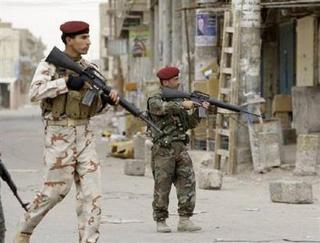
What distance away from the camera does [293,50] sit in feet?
72.6

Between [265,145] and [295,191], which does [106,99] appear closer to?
[295,191]

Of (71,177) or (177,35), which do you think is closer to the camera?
(71,177)

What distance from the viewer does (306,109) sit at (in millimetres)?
17609

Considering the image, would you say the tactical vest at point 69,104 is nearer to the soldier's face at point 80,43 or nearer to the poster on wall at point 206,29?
the soldier's face at point 80,43

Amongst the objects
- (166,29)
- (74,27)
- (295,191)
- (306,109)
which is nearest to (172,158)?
(74,27)

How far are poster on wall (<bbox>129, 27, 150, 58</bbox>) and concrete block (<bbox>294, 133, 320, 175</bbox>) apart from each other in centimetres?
2387

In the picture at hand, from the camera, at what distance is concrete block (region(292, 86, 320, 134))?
17328 mm

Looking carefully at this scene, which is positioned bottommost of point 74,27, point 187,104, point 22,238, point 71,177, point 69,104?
point 22,238

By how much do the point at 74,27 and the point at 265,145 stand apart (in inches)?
322

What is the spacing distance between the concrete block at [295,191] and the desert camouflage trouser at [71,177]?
4815 mm

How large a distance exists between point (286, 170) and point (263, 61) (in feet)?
34.2

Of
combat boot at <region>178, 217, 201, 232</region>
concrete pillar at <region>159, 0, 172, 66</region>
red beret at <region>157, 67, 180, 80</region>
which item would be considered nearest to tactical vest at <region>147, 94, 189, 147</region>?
red beret at <region>157, 67, 180, 80</region>

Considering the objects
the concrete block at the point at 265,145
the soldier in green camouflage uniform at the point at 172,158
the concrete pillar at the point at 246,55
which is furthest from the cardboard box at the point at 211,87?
the soldier in green camouflage uniform at the point at 172,158

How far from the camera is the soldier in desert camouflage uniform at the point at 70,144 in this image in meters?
6.71
